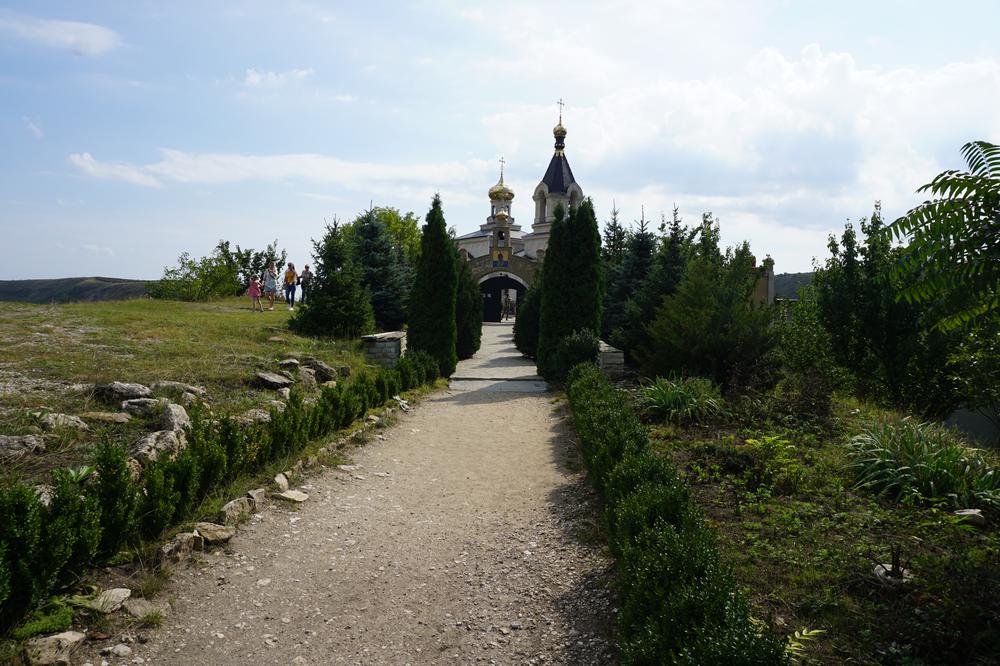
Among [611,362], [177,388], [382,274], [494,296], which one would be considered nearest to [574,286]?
[611,362]

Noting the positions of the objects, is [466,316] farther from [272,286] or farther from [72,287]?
[72,287]

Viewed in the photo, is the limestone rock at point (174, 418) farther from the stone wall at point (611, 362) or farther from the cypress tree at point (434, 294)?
the stone wall at point (611, 362)

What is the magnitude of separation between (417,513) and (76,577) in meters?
2.58

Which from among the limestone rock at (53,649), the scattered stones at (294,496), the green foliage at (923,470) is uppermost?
the green foliage at (923,470)

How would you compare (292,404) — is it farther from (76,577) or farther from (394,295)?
(394,295)

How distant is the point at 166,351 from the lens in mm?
9070

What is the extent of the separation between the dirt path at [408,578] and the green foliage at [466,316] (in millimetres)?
11284

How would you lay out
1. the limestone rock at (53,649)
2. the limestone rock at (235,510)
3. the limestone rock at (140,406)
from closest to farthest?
the limestone rock at (53,649), the limestone rock at (235,510), the limestone rock at (140,406)

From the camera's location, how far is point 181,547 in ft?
13.1

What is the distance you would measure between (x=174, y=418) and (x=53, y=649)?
3107mm

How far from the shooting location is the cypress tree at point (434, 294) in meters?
13.4

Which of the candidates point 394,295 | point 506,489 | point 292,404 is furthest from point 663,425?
point 394,295

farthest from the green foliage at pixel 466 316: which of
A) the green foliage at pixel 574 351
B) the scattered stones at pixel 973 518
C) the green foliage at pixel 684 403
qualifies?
the scattered stones at pixel 973 518

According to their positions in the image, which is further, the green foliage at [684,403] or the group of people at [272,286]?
the group of people at [272,286]
